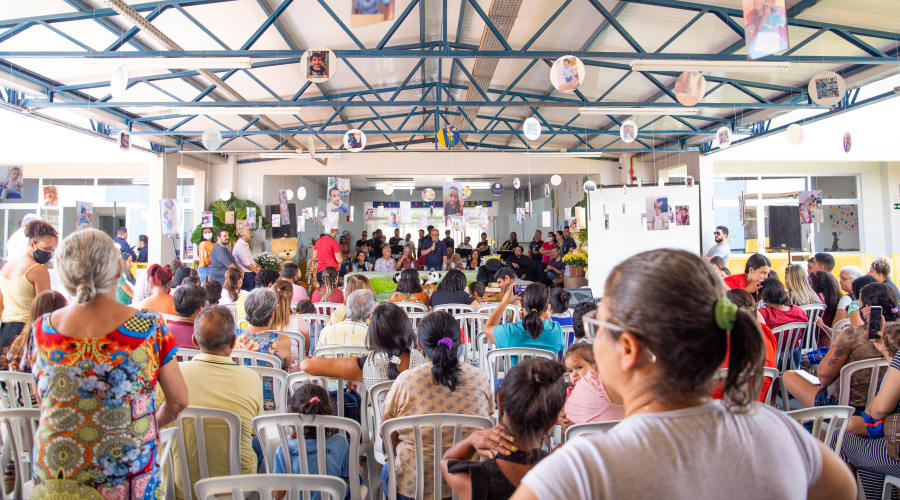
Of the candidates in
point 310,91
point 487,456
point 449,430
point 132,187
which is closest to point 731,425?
point 487,456

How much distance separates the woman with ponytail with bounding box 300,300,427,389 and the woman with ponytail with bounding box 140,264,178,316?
7.84ft

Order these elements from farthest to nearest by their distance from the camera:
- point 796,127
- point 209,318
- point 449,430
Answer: point 796,127, point 209,318, point 449,430

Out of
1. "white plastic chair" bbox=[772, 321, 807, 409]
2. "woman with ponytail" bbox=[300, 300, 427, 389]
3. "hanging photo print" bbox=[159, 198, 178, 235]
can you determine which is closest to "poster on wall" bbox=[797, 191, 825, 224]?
"white plastic chair" bbox=[772, 321, 807, 409]

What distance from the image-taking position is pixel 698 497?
73 centimetres

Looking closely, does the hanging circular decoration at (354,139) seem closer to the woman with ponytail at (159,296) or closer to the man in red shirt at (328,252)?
the man in red shirt at (328,252)

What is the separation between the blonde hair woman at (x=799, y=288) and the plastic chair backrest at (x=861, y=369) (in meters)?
1.97

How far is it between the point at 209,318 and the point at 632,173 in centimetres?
1252

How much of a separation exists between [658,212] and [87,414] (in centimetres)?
1006

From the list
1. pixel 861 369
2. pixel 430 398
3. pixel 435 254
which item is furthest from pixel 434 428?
pixel 435 254

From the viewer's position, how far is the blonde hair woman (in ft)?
14.7

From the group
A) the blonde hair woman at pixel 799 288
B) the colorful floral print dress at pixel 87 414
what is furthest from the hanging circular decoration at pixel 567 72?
the colorful floral print dress at pixel 87 414

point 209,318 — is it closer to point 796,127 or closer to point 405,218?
point 796,127

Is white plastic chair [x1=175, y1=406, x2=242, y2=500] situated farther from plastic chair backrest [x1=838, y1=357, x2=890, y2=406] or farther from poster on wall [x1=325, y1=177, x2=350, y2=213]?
poster on wall [x1=325, y1=177, x2=350, y2=213]

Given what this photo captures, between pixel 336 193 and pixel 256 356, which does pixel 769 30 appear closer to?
pixel 256 356
